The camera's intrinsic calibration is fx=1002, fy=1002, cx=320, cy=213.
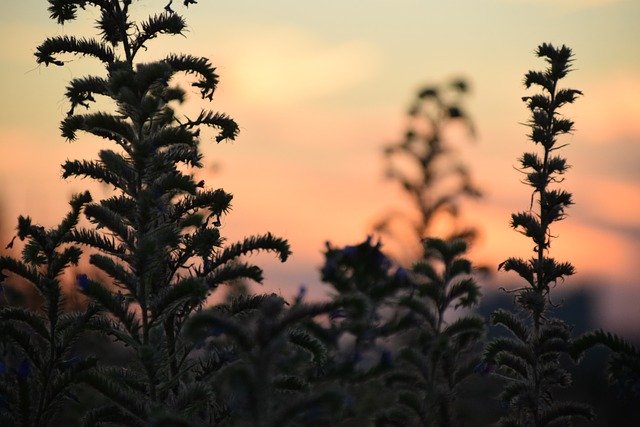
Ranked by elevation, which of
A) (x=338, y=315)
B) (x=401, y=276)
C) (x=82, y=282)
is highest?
(x=82, y=282)

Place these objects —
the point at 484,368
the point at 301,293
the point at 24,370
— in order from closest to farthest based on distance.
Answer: the point at 301,293 → the point at 24,370 → the point at 484,368

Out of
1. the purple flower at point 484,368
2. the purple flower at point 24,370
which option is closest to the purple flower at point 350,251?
the purple flower at point 484,368

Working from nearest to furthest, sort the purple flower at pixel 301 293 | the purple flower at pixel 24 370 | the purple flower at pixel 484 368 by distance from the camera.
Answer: the purple flower at pixel 301 293 < the purple flower at pixel 24 370 < the purple flower at pixel 484 368

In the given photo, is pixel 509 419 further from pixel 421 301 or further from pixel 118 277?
pixel 118 277

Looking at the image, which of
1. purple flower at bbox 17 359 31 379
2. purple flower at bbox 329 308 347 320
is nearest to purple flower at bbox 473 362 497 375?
purple flower at bbox 329 308 347 320

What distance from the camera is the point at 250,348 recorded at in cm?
775

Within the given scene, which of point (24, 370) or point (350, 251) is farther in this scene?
point (24, 370)

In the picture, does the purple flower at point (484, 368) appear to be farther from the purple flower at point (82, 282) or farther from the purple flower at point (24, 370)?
the purple flower at point (24, 370)

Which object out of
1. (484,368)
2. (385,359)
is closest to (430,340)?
(484,368)

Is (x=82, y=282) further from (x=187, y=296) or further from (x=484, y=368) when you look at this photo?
(x=484, y=368)

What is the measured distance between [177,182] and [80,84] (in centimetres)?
206

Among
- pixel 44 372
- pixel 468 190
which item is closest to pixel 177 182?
pixel 44 372

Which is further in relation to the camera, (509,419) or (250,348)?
(509,419)

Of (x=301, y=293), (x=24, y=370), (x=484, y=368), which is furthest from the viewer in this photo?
(x=484, y=368)
